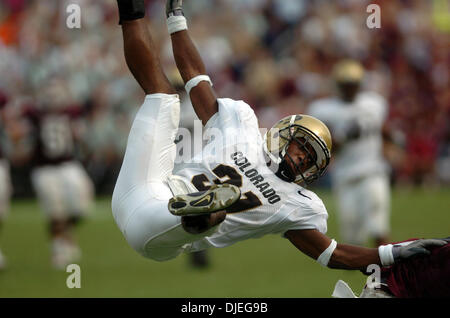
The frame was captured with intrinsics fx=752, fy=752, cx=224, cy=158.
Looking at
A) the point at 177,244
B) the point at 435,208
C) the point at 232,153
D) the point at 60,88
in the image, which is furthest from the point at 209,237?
the point at 435,208

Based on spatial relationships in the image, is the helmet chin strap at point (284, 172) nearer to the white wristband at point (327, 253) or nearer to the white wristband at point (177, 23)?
the white wristband at point (327, 253)

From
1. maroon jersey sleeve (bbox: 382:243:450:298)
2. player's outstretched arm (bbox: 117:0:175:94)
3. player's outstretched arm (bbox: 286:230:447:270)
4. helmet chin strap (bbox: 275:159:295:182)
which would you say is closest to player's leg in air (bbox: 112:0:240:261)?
player's outstretched arm (bbox: 117:0:175:94)

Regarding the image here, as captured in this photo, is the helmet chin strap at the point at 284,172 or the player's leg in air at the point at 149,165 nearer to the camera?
the player's leg in air at the point at 149,165

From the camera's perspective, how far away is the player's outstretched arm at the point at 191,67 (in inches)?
183

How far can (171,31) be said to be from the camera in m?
4.77

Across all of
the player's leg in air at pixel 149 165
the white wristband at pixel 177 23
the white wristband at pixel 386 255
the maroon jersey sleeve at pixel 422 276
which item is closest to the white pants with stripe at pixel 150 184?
the player's leg in air at pixel 149 165

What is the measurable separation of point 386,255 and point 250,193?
814mm

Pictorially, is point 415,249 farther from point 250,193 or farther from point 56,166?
point 56,166

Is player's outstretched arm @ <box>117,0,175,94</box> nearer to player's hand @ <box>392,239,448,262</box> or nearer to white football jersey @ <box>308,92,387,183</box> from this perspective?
player's hand @ <box>392,239,448,262</box>

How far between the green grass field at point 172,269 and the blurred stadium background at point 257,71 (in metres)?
0.09

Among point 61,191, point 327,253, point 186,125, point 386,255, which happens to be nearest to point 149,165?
point 327,253

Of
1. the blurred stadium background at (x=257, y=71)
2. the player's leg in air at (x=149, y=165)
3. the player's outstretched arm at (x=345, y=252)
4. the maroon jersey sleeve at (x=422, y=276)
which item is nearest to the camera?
the maroon jersey sleeve at (x=422, y=276)

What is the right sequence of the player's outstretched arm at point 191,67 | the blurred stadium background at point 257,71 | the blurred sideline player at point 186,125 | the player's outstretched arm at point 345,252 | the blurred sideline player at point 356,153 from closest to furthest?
1. the player's outstretched arm at point 345,252
2. the player's outstretched arm at point 191,67
3. the blurred sideline player at point 186,125
4. the blurred sideline player at point 356,153
5. the blurred stadium background at point 257,71

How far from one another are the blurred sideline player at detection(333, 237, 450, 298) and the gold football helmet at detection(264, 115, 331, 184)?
25.7 inches
